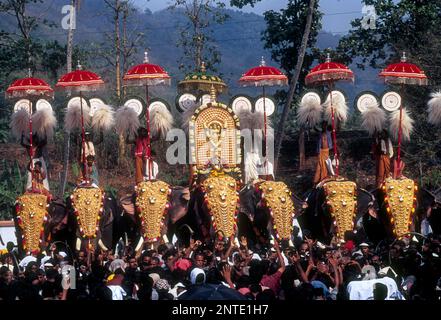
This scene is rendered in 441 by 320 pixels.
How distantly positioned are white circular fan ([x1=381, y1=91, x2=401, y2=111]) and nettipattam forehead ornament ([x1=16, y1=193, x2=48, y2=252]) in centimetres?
623

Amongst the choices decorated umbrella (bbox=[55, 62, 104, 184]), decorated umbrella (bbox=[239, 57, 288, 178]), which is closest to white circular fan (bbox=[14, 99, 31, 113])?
decorated umbrella (bbox=[55, 62, 104, 184])

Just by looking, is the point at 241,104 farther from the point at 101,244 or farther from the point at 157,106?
the point at 101,244

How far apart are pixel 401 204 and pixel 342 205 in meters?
0.96

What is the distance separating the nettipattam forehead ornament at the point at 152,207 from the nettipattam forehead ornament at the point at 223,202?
729 mm

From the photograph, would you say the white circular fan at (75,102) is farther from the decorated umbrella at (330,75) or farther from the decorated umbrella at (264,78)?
the decorated umbrella at (330,75)

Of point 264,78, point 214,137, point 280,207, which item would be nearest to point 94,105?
point 214,137

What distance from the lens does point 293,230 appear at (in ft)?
69.2

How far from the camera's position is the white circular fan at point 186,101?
21.8 meters

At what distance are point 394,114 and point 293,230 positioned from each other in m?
2.75

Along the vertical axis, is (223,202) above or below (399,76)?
below

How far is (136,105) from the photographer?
21078 millimetres

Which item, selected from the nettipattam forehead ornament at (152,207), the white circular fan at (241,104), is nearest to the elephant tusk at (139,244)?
the nettipattam forehead ornament at (152,207)
